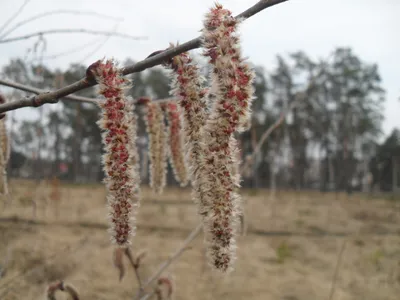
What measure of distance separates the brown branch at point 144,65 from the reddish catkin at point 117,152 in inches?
1.3

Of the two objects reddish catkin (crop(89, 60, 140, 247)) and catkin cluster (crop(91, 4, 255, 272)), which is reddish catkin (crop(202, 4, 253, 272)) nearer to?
catkin cluster (crop(91, 4, 255, 272))

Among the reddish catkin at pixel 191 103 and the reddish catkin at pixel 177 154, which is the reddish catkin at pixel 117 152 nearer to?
the reddish catkin at pixel 191 103

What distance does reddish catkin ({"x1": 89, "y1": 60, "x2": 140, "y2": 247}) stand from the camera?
0.87 metres

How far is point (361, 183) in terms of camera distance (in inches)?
1604

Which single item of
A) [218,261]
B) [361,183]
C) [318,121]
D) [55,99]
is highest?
[318,121]

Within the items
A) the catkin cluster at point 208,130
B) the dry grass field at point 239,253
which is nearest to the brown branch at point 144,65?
the catkin cluster at point 208,130

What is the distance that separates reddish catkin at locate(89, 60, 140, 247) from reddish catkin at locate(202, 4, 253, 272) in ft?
0.57

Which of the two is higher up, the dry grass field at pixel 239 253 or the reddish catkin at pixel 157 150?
the reddish catkin at pixel 157 150

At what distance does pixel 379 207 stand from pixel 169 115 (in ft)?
54.3

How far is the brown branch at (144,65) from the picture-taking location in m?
0.82

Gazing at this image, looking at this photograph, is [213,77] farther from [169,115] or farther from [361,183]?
[361,183]

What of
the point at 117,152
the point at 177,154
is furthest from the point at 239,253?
the point at 117,152

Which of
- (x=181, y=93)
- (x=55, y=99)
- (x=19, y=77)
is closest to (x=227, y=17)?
(x=181, y=93)

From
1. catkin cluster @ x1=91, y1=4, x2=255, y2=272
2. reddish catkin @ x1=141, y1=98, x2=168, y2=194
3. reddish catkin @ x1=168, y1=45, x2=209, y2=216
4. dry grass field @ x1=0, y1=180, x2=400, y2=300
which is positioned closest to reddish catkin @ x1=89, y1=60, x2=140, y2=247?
catkin cluster @ x1=91, y1=4, x2=255, y2=272
